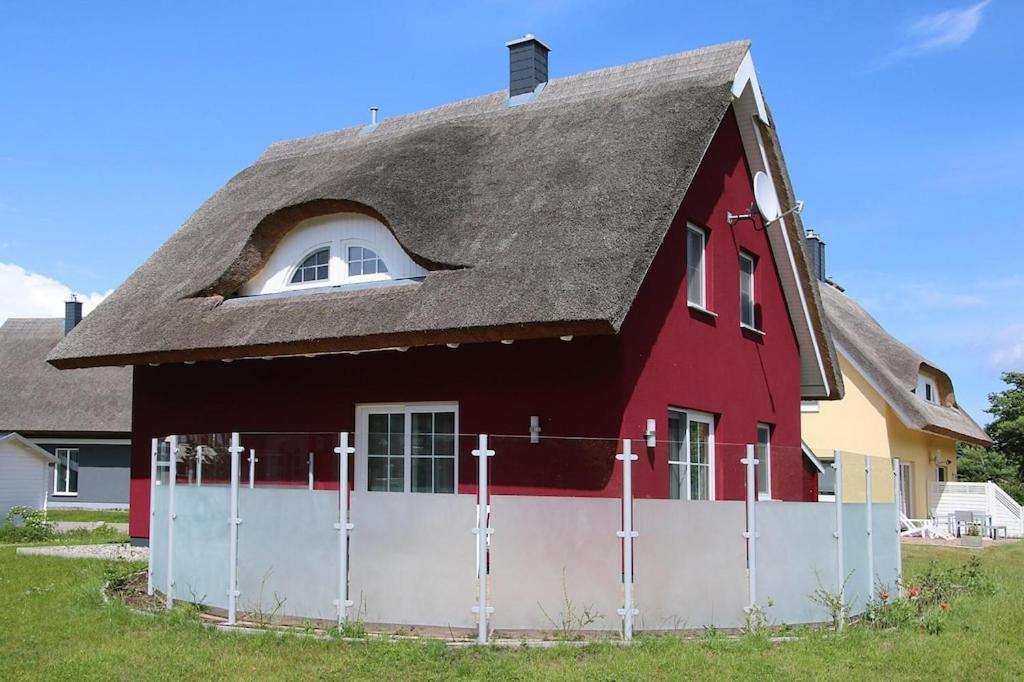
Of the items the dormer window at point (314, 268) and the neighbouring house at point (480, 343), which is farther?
the dormer window at point (314, 268)

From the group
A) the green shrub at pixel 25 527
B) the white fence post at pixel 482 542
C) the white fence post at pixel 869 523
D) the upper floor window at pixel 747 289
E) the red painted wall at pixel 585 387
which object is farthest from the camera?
the green shrub at pixel 25 527

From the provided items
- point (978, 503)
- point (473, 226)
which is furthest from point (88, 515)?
point (978, 503)

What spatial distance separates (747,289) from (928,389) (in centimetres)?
1744

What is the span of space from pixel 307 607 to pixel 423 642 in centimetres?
138

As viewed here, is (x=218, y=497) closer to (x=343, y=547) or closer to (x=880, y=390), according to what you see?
(x=343, y=547)

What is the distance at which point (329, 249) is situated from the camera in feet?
44.8

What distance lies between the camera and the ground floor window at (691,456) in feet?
36.1

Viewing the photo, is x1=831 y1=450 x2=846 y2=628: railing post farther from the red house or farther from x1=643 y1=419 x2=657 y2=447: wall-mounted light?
x1=643 y1=419 x2=657 y2=447: wall-mounted light

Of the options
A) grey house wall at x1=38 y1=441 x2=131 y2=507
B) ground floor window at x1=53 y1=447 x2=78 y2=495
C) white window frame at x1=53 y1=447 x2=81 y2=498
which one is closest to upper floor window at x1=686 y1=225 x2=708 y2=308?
grey house wall at x1=38 y1=441 x2=131 y2=507

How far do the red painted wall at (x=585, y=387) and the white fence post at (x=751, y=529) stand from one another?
Result: 5.0 inches

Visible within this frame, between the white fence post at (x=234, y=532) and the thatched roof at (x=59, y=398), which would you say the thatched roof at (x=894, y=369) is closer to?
the white fence post at (x=234, y=532)

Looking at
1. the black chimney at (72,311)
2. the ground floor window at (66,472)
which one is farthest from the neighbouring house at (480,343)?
Result: the black chimney at (72,311)

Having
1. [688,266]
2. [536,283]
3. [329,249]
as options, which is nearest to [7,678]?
[536,283]

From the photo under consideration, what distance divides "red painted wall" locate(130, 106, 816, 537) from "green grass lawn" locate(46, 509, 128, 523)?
47.8 feet
